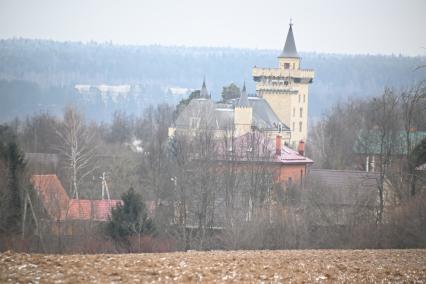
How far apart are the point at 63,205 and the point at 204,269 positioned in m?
20.2

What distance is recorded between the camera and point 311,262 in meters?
19.0

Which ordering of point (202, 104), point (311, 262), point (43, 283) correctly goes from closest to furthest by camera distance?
point (43, 283) < point (311, 262) < point (202, 104)

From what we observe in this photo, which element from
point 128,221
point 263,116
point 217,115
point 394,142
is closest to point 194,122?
point 217,115

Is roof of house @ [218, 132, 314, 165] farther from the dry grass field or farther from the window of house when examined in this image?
the dry grass field

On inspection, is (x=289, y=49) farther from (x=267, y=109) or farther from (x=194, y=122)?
(x=194, y=122)

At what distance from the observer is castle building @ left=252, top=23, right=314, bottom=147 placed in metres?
90.1

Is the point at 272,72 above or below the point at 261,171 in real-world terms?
above

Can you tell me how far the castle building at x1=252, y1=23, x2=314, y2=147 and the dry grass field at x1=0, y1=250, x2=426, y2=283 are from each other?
69.6 metres

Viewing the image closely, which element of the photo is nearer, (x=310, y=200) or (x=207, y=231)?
(x=207, y=231)

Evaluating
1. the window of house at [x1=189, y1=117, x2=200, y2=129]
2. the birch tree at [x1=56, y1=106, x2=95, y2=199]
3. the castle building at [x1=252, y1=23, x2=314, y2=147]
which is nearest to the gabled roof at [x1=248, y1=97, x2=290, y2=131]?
the window of house at [x1=189, y1=117, x2=200, y2=129]

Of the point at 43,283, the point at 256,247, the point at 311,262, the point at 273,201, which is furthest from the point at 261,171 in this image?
the point at 43,283

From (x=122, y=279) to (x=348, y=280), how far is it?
385cm

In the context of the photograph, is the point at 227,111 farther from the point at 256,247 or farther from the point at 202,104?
the point at 256,247

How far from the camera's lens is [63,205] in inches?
1462
